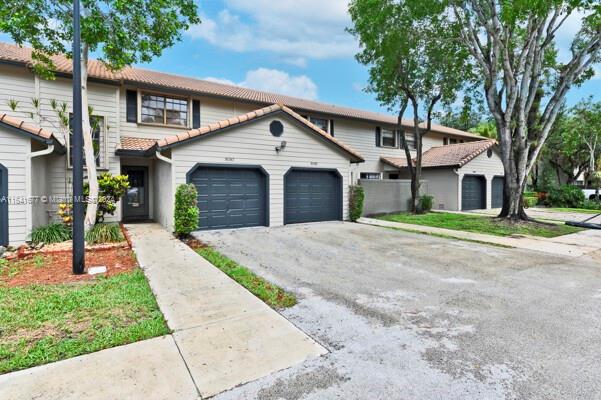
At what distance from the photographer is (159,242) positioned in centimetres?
834

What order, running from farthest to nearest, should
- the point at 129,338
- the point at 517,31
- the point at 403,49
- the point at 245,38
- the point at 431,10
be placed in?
the point at 245,38
the point at 403,49
the point at 517,31
the point at 431,10
the point at 129,338

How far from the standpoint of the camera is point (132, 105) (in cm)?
1227

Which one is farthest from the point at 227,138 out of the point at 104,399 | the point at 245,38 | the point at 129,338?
the point at 245,38

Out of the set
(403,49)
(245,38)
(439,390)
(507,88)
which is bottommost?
(439,390)

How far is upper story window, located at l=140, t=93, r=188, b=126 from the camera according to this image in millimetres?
12625

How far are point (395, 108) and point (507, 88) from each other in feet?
18.2

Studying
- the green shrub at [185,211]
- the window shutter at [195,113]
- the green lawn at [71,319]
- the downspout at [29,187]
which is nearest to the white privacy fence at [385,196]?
the window shutter at [195,113]

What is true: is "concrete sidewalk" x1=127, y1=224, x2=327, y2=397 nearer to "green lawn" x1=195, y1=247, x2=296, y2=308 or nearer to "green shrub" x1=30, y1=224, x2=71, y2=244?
"green lawn" x1=195, y1=247, x2=296, y2=308

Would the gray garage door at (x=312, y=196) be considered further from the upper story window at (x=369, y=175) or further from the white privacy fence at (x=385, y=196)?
the upper story window at (x=369, y=175)

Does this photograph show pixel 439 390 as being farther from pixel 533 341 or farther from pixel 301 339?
pixel 533 341

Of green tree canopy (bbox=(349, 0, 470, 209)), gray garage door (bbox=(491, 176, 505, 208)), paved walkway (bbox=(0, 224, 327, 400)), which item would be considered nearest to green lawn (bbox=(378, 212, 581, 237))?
green tree canopy (bbox=(349, 0, 470, 209))

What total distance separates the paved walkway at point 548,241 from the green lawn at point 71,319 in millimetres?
9239

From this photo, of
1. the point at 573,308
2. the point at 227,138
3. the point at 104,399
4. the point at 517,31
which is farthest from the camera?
the point at 517,31

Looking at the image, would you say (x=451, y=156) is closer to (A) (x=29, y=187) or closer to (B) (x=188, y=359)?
(B) (x=188, y=359)
